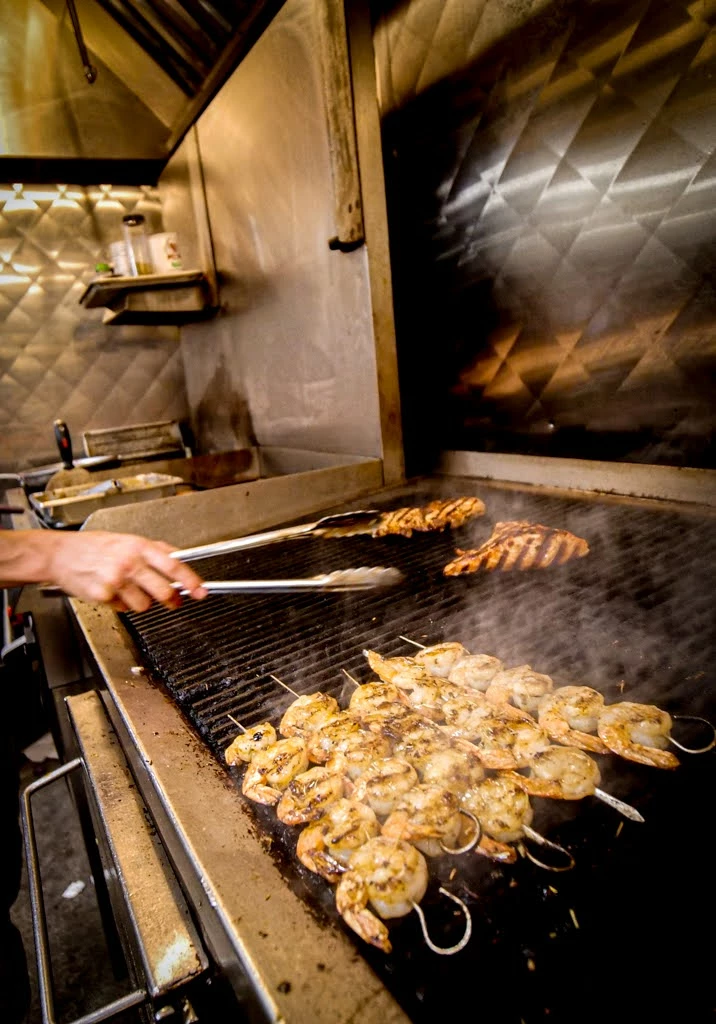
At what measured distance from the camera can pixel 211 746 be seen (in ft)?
5.28

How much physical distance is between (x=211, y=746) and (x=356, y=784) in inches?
18.0

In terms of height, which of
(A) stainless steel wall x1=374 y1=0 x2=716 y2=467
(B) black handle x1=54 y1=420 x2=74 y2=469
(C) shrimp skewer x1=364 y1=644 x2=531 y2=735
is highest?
(A) stainless steel wall x1=374 y1=0 x2=716 y2=467

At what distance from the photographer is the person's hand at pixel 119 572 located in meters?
1.60

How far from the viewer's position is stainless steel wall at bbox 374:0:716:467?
9.20 ft

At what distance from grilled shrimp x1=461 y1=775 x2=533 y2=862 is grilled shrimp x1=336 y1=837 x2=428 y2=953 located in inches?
6.4

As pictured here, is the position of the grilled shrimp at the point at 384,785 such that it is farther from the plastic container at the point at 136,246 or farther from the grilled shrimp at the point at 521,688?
the plastic container at the point at 136,246

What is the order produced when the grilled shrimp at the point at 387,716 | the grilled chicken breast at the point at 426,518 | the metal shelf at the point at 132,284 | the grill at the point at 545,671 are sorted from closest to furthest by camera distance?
the grill at the point at 545,671 < the grilled shrimp at the point at 387,716 < the grilled chicken breast at the point at 426,518 < the metal shelf at the point at 132,284

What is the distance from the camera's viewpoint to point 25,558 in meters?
1.66

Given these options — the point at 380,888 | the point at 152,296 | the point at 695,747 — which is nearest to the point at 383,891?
the point at 380,888

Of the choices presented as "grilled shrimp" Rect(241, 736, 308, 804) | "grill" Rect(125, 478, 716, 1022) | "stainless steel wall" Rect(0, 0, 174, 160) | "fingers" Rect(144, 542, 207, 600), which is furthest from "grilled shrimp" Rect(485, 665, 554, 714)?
"stainless steel wall" Rect(0, 0, 174, 160)

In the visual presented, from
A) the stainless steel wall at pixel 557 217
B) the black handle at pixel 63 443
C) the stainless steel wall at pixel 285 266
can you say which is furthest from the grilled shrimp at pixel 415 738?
the black handle at pixel 63 443

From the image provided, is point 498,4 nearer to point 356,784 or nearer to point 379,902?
point 356,784

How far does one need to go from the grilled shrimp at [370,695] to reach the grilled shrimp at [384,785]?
0.80 feet

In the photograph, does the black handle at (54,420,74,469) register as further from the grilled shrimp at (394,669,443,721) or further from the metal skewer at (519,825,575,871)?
the metal skewer at (519,825,575,871)
